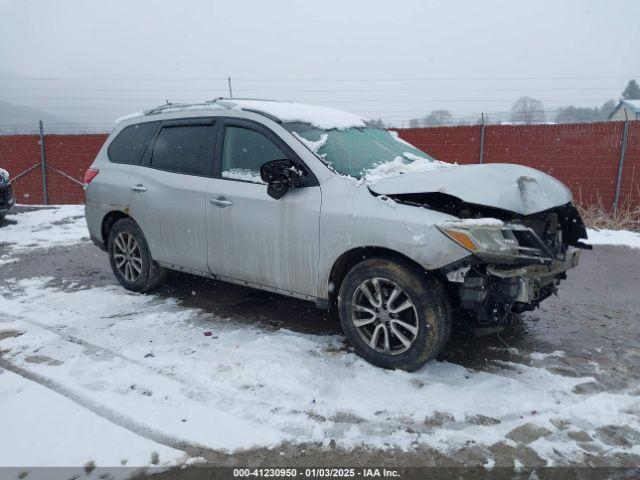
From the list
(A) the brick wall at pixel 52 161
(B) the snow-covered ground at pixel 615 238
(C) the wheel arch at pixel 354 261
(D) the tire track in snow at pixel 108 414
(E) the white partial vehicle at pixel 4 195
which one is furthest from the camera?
(A) the brick wall at pixel 52 161

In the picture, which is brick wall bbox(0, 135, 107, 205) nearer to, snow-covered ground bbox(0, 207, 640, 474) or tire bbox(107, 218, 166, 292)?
tire bbox(107, 218, 166, 292)

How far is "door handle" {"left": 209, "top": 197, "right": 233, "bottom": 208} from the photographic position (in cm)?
408

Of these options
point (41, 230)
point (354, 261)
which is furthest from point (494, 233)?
point (41, 230)

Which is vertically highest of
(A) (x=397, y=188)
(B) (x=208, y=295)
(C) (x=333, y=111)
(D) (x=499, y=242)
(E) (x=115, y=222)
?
(C) (x=333, y=111)

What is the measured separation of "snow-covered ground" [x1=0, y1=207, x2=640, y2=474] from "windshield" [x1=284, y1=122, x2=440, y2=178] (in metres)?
1.42

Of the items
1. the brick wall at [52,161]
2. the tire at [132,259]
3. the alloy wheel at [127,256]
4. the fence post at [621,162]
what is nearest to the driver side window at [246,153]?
the tire at [132,259]

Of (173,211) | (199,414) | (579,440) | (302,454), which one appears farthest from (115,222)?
(579,440)

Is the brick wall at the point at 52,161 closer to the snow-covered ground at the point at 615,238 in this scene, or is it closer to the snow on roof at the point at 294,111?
the snow on roof at the point at 294,111

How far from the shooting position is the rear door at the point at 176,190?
14.3ft

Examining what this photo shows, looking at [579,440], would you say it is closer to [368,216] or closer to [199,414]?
[368,216]

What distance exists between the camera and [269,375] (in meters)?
3.36

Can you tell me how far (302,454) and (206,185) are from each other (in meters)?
2.50

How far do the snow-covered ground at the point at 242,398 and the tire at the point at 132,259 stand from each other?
0.85 metres

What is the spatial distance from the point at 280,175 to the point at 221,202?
0.75 meters
